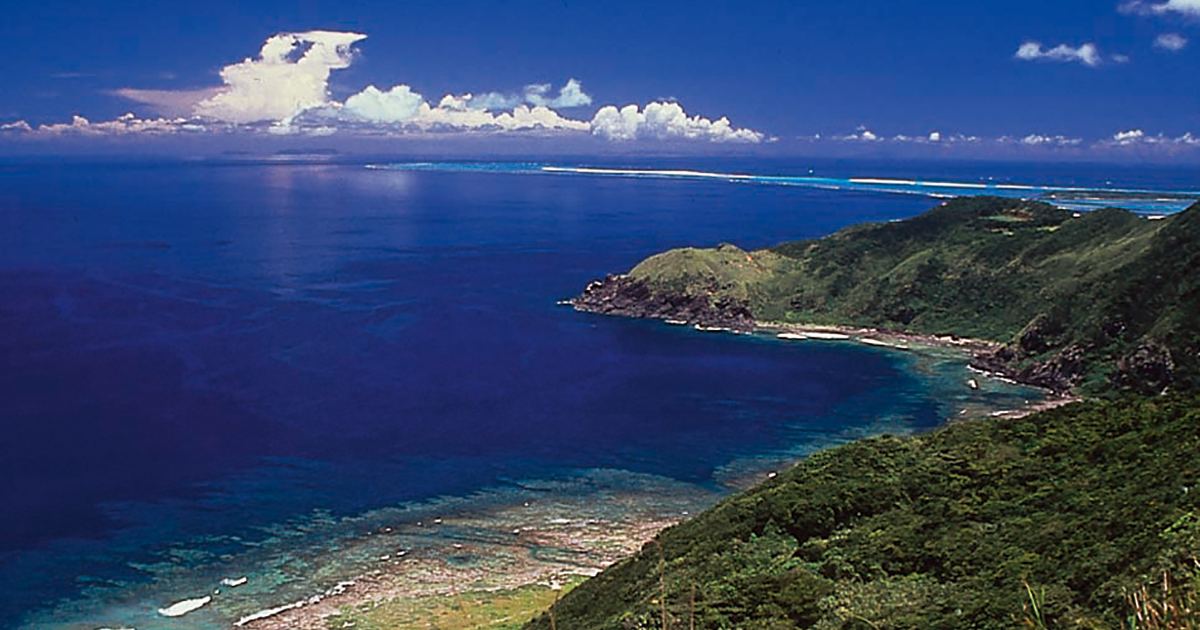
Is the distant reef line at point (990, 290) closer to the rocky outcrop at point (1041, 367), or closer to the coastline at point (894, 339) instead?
the rocky outcrop at point (1041, 367)

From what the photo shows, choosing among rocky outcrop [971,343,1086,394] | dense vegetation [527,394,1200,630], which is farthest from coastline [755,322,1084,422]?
dense vegetation [527,394,1200,630]

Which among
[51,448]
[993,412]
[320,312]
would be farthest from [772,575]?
[320,312]

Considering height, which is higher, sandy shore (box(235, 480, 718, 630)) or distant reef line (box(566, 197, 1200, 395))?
distant reef line (box(566, 197, 1200, 395))

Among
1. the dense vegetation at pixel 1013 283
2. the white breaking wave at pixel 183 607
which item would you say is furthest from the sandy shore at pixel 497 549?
the dense vegetation at pixel 1013 283

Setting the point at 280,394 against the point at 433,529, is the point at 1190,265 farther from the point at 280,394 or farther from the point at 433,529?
the point at 280,394

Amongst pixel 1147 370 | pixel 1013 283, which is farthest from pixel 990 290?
pixel 1147 370

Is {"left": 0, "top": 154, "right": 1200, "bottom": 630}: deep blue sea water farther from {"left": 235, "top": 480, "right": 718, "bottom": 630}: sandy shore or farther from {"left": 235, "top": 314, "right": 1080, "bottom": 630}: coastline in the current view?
{"left": 235, "top": 314, "right": 1080, "bottom": 630}: coastline
